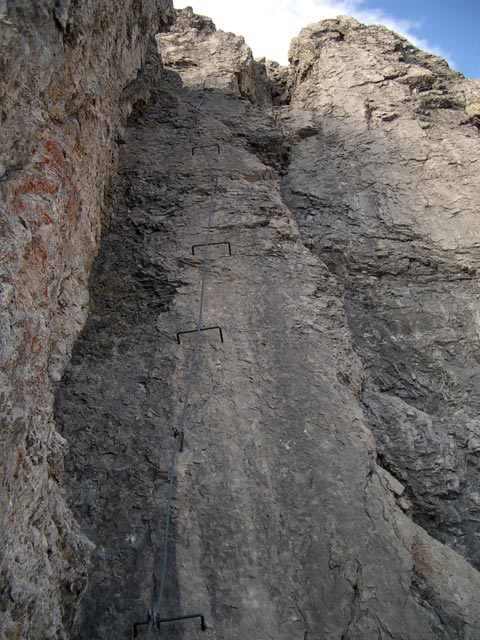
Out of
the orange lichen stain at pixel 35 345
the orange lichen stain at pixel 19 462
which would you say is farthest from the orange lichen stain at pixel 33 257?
the orange lichen stain at pixel 19 462

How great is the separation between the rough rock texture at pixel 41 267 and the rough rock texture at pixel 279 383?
0.33m

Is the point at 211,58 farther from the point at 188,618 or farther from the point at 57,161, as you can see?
the point at 188,618

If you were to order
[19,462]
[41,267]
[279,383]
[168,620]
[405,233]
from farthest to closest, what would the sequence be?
[405,233]
[279,383]
[41,267]
[168,620]
[19,462]

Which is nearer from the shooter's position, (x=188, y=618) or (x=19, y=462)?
(x=19, y=462)

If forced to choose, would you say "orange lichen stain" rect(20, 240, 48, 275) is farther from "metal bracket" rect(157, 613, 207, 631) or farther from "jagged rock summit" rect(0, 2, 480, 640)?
"metal bracket" rect(157, 613, 207, 631)

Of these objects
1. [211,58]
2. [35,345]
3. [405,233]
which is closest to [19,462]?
[35,345]

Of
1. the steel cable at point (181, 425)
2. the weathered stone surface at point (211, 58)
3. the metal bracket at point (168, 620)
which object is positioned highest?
the weathered stone surface at point (211, 58)

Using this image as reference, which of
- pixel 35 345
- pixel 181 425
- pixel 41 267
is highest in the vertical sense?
pixel 41 267

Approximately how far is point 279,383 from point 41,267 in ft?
6.55

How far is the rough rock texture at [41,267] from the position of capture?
280 centimetres

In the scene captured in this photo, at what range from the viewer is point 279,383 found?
443 centimetres

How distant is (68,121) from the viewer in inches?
175

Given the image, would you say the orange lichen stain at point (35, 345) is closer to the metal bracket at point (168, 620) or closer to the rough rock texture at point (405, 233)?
the metal bracket at point (168, 620)

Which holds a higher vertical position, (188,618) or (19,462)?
(19,462)
